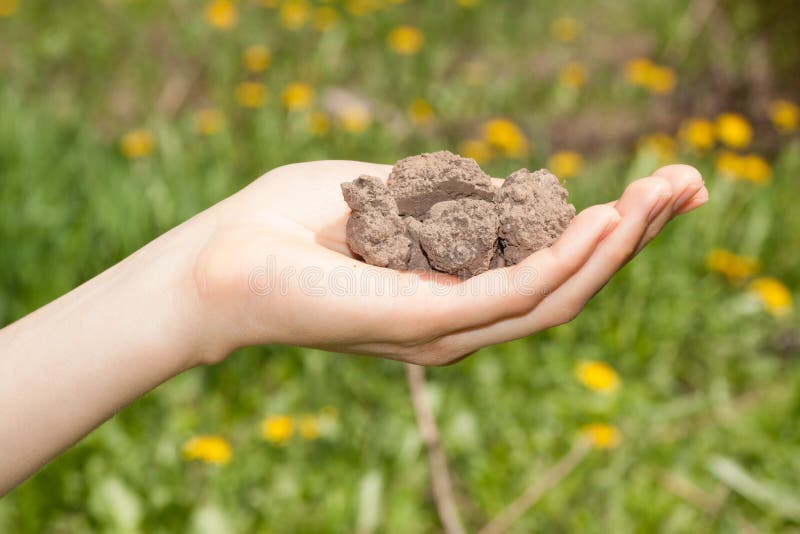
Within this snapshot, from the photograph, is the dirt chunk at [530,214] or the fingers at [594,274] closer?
the fingers at [594,274]

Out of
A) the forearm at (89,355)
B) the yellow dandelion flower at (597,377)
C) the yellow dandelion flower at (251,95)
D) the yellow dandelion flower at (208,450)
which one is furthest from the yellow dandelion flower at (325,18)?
the forearm at (89,355)

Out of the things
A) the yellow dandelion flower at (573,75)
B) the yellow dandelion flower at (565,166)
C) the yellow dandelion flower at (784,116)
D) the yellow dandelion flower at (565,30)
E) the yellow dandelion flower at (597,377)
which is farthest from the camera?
the yellow dandelion flower at (565,30)

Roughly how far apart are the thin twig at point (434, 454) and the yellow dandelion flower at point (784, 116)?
210 centimetres

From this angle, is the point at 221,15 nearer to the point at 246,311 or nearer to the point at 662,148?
the point at 662,148

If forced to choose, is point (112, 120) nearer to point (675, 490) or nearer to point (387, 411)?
point (387, 411)

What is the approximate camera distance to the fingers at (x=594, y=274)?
1401 millimetres

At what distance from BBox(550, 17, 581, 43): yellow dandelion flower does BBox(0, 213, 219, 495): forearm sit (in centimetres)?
347

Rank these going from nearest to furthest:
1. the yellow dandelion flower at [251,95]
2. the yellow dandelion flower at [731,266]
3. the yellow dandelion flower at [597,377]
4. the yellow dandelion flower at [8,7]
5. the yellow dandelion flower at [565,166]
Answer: the yellow dandelion flower at [597,377] → the yellow dandelion flower at [731,266] → the yellow dandelion flower at [565,166] → the yellow dandelion flower at [251,95] → the yellow dandelion flower at [8,7]

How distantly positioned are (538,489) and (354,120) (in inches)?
75.5

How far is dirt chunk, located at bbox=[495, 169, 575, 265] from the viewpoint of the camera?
5.23 ft

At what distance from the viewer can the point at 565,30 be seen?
4.54 m

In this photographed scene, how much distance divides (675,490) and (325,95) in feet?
8.56

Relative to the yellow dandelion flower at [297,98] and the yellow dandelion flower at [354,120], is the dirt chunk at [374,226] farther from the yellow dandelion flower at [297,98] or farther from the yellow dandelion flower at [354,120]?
the yellow dandelion flower at [297,98]

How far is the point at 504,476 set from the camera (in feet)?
7.57
